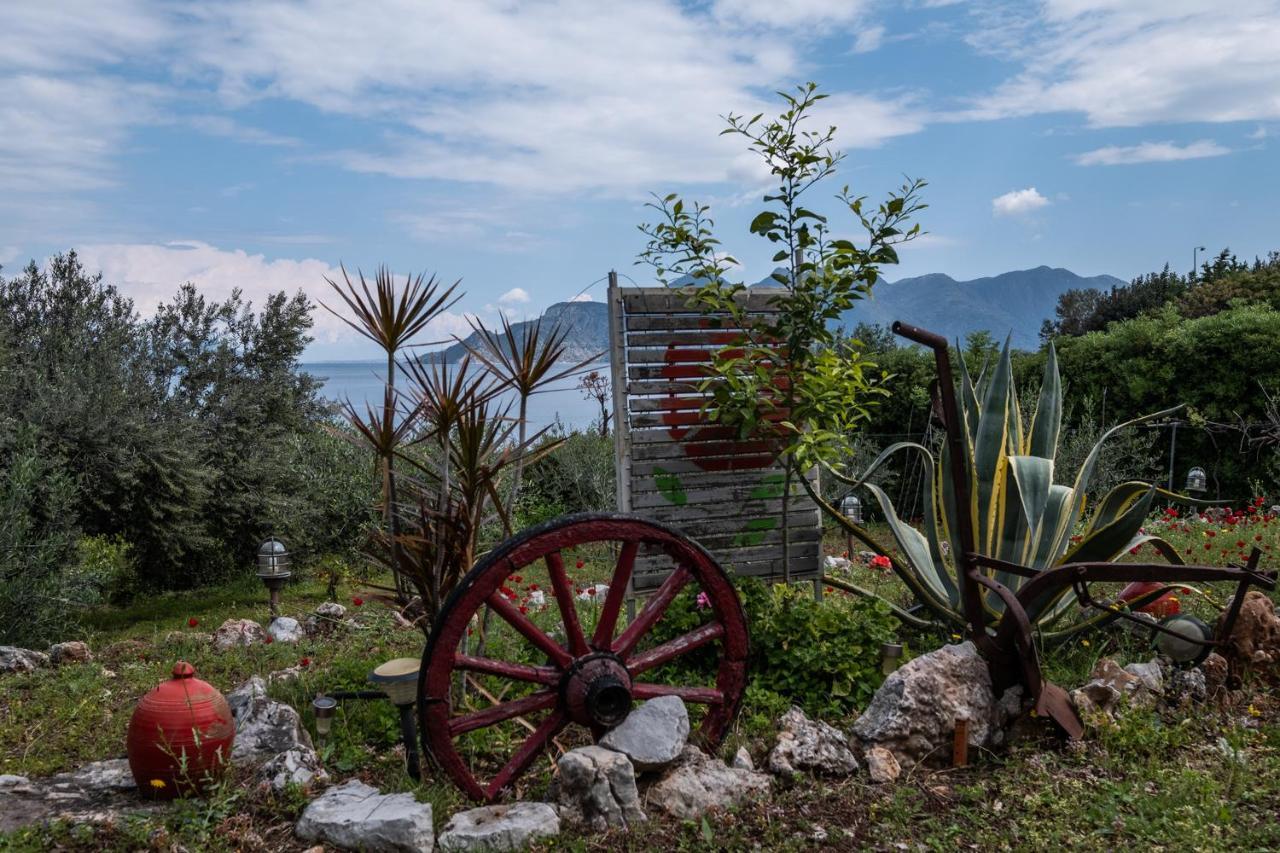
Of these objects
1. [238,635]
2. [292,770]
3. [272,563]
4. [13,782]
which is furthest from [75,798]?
[272,563]

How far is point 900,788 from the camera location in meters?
3.57

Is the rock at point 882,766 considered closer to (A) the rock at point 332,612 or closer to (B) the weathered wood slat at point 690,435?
(B) the weathered wood slat at point 690,435

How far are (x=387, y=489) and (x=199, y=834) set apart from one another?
5.05 feet

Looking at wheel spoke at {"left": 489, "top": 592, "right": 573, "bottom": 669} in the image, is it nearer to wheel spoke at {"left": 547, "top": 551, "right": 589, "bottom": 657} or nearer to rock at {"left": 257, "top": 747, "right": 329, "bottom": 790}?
wheel spoke at {"left": 547, "top": 551, "right": 589, "bottom": 657}

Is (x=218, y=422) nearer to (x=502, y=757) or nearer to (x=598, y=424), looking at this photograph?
(x=598, y=424)

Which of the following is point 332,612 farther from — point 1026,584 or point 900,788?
point 1026,584

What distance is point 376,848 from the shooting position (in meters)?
3.09

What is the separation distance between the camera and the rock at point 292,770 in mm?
3482

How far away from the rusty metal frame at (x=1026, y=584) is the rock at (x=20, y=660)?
5222 mm

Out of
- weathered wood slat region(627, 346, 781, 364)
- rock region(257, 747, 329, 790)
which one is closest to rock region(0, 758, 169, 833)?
rock region(257, 747, 329, 790)

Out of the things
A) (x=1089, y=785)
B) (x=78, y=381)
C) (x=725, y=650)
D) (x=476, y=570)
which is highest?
(x=78, y=381)

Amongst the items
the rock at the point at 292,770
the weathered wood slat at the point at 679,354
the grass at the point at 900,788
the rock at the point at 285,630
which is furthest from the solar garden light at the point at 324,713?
the weathered wood slat at the point at 679,354

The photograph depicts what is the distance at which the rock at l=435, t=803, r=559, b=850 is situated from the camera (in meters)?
3.09

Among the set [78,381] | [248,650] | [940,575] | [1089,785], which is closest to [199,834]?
[248,650]
